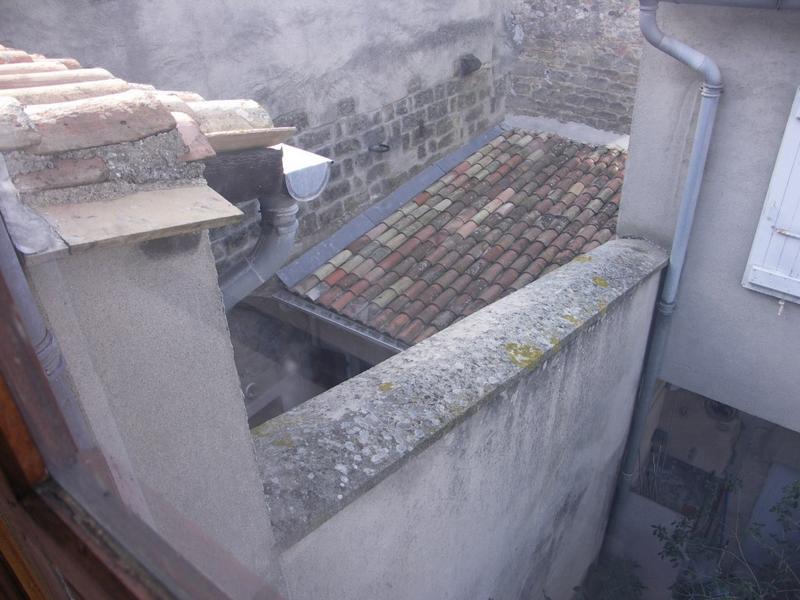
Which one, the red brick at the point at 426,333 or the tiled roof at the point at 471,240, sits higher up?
the tiled roof at the point at 471,240

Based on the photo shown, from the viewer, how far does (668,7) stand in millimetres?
3455

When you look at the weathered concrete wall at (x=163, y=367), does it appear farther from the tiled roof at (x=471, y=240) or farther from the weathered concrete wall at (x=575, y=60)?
the weathered concrete wall at (x=575, y=60)

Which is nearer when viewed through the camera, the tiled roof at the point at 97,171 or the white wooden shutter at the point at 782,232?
the tiled roof at the point at 97,171

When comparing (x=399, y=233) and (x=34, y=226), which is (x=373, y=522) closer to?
(x=34, y=226)

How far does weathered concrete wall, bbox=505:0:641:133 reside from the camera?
691 cm

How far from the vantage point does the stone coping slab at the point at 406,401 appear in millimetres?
1992

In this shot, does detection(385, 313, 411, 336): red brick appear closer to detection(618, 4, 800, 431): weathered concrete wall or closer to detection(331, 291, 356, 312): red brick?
detection(331, 291, 356, 312): red brick

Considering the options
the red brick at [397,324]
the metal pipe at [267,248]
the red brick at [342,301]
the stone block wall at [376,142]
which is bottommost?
the red brick at [397,324]

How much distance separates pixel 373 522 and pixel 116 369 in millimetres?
1299

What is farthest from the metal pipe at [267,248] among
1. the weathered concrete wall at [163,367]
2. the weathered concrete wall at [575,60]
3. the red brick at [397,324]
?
the weathered concrete wall at [575,60]

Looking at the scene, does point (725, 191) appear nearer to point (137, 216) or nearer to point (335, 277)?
point (335, 277)


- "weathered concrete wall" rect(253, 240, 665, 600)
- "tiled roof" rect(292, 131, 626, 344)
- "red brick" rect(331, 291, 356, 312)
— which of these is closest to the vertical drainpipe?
"weathered concrete wall" rect(253, 240, 665, 600)

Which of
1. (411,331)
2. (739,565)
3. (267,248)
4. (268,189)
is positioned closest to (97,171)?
(268,189)

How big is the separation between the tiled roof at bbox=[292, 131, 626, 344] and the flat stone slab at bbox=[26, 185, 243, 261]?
324 centimetres
